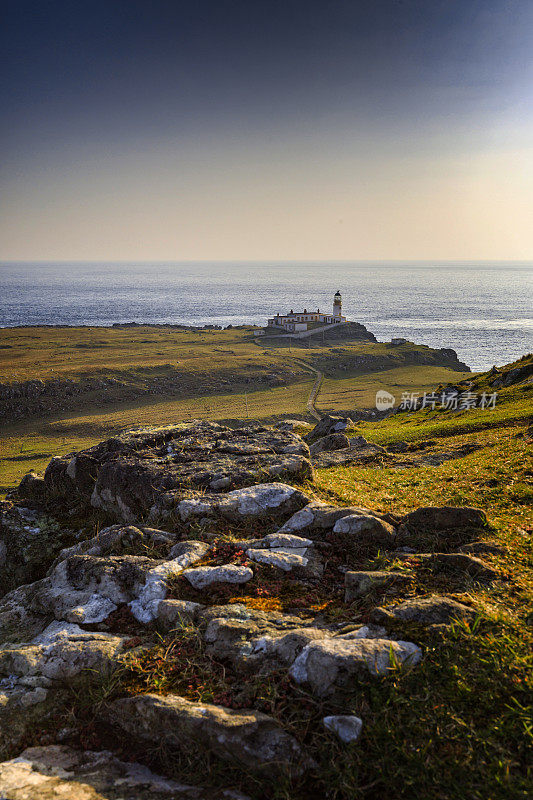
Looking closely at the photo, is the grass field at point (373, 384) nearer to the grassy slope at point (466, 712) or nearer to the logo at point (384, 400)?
the logo at point (384, 400)

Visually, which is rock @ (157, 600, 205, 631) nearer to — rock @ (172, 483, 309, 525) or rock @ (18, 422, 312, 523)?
rock @ (172, 483, 309, 525)

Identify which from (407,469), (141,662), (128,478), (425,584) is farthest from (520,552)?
(407,469)

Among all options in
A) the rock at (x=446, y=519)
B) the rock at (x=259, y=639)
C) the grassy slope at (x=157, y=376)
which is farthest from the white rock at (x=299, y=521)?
the grassy slope at (x=157, y=376)

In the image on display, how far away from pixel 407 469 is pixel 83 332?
172168 mm

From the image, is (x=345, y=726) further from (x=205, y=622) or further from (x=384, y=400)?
(x=384, y=400)

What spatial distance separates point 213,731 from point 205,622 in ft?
5.56

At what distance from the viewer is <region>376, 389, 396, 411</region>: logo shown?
8082 centimetres

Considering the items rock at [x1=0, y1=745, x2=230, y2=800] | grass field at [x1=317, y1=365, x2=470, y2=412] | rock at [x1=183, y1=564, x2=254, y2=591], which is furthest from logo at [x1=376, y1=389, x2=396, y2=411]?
rock at [x1=0, y1=745, x2=230, y2=800]

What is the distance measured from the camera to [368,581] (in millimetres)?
6938

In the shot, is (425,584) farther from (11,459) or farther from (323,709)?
(11,459)

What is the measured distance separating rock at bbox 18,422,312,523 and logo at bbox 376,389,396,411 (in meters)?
69.2

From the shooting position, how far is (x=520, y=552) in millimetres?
7832

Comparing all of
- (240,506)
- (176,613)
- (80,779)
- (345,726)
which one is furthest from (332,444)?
(80,779)

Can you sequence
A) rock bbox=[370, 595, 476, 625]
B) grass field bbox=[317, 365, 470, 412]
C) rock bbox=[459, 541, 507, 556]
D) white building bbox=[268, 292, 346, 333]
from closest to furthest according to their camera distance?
rock bbox=[370, 595, 476, 625] → rock bbox=[459, 541, 507, 556] → grass field bbox=[317, 365, 470, 412] → white building bbox=[268, 292, 346, 333]
